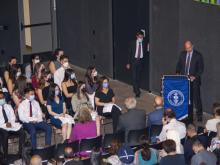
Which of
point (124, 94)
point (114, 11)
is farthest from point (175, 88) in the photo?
point (114, 11)

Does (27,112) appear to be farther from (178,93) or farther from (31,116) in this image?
(178,93)

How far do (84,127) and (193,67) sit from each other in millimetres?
3779

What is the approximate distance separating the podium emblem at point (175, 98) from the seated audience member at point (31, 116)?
2.77 m

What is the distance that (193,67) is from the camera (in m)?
16.4

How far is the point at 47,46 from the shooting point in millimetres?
22688

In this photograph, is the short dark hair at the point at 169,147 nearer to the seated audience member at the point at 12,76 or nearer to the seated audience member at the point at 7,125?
the seated audience member at the point at 7,125

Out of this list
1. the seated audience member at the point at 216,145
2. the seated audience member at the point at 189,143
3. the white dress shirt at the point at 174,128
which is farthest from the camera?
the white dress shirt at the point at 174,128

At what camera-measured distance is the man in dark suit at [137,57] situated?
728 inches

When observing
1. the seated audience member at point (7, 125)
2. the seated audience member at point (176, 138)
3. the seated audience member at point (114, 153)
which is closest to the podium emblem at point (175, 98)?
the seated audience member at point (176, 138)

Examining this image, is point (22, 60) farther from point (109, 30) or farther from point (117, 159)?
point (117, 159)

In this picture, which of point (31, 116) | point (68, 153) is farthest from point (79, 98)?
point (68, 153)

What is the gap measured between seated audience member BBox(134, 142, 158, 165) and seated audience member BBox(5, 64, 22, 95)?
16.5 ft

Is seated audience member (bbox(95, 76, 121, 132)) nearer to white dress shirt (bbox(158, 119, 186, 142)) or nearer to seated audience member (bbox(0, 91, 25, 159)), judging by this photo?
seated audience member (bbox(0, 91, 25, 159))

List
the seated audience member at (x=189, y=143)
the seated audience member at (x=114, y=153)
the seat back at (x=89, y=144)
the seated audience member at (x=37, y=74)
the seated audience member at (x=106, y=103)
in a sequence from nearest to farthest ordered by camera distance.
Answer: the seated audience member at (x=114, y=153) < the seated audience member at (x=189, y=143) < the seat back at (x=89, y=144) < the seated audience member at (x=106, y=103) < the seated audience member at (x=37, y=74)
